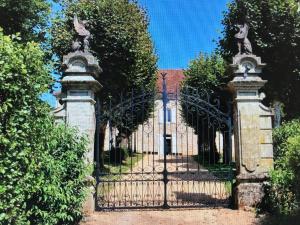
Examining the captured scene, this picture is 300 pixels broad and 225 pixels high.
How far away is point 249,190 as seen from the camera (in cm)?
1122

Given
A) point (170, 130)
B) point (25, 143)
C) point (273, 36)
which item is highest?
point (273, 36)

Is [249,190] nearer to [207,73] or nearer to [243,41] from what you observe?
[243,41]

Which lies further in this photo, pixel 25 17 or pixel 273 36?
pixel 25 17

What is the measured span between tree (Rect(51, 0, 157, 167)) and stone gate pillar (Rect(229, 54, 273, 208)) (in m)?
7.00

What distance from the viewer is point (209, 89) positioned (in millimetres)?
26562

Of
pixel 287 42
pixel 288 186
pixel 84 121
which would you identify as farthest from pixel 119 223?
pixel 287 42

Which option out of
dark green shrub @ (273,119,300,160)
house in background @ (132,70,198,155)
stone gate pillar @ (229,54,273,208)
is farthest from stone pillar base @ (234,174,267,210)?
dark green shrub @ (273,119,300,160)

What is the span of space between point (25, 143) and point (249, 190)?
6590 mm

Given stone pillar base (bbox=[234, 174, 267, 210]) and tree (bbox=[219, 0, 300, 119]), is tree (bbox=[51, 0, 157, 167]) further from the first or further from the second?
stone pillar base (bbox=[234, 174, 267, 210])

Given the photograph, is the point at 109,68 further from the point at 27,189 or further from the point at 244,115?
the point at 27,189

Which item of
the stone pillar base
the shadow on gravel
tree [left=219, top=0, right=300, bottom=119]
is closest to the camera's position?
the shadow on gravel

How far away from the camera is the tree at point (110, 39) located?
18609mm

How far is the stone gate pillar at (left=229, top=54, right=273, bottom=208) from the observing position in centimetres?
1139

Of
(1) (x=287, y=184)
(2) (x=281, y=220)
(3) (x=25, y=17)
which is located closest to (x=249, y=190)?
(1) (x=287, y=184)
